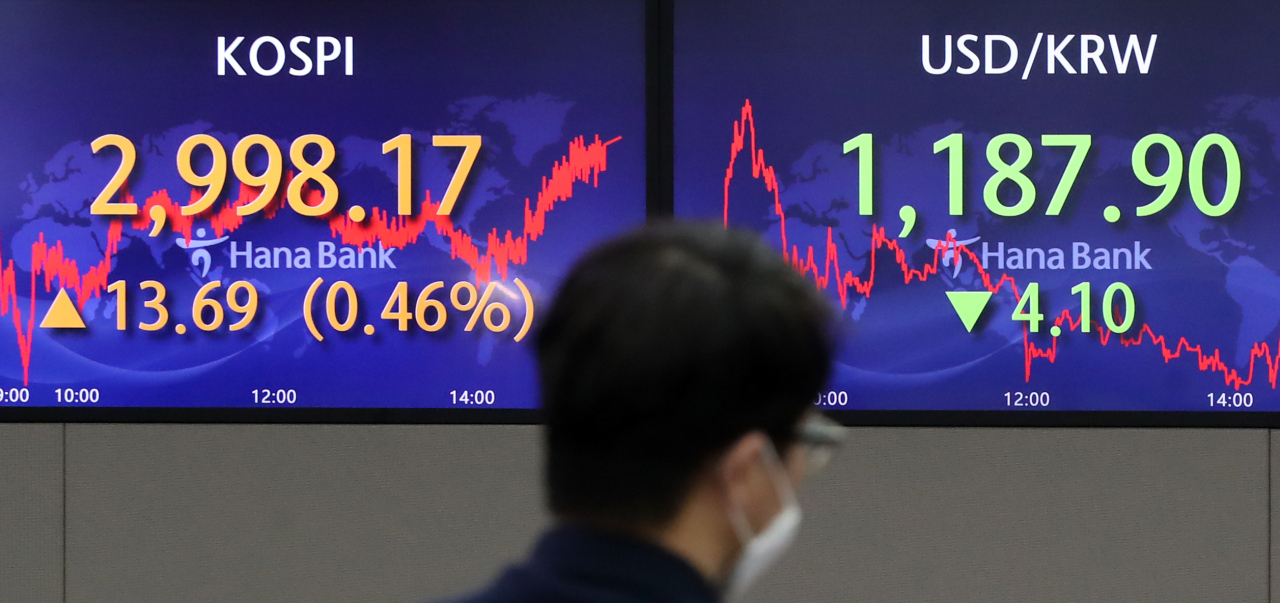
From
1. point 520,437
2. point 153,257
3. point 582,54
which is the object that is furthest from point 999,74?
point 153,257

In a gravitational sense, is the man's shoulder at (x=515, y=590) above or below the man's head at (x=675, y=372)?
below

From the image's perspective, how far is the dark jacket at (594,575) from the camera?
686 millimetres

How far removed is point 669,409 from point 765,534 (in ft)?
0.49

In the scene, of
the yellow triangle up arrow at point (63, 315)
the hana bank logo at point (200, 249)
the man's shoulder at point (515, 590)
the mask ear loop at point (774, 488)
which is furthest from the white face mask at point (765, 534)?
the yellow triangle up arrow at point (63, 315)

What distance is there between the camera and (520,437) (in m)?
2.89

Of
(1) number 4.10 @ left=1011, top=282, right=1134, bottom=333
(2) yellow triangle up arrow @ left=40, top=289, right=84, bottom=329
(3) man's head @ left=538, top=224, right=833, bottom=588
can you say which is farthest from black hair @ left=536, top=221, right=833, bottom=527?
(2) yellow triangle up arrow @ left=40, top=289, right=84, bottom=329

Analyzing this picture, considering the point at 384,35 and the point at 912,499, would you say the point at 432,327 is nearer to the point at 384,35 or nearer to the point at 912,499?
the point at 384,35

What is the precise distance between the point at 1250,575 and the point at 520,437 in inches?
69.5

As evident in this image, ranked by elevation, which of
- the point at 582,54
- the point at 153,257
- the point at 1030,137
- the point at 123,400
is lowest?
the point at 123,400

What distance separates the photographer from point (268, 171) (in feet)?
9.49

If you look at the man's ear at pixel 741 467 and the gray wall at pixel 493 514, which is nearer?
the man's ear at pixel 741 467

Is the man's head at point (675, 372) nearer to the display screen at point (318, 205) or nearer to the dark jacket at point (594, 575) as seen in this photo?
the dark jacket at point (594, 575)

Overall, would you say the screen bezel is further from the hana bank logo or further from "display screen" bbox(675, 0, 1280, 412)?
the hana bank logo

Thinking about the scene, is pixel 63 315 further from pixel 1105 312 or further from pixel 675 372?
pixel 675 372
